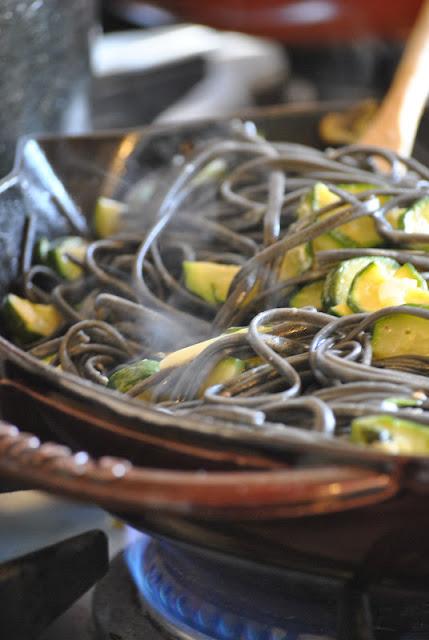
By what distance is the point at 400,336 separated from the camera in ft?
3.34

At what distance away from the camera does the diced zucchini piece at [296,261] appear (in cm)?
119

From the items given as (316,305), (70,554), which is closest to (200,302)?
(316,305)

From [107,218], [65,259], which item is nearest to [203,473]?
[65,259]

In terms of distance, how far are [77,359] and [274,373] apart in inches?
10.8

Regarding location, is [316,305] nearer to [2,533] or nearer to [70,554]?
[70,554]

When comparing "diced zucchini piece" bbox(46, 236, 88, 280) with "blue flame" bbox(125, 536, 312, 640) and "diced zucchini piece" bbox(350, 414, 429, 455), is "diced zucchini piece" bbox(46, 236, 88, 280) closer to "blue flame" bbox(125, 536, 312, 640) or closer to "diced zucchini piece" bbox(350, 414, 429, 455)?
"blue flame" bbox(125, 536, 312, 640)

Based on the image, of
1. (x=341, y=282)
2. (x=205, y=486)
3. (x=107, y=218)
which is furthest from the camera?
(x=107, y=218)

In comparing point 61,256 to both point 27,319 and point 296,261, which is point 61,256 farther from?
point 296,261

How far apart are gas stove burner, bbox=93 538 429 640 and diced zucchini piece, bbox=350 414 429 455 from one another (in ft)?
0.67

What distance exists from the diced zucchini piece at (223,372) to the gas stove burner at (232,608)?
0.18m

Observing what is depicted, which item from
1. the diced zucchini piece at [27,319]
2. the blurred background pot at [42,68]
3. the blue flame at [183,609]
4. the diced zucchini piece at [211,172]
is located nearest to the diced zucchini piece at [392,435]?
the blue flame at [183,609]

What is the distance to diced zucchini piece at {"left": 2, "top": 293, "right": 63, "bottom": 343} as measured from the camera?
1239mm

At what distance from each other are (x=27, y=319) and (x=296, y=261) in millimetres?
377

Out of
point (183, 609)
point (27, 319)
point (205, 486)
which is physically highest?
point (205, 486)
